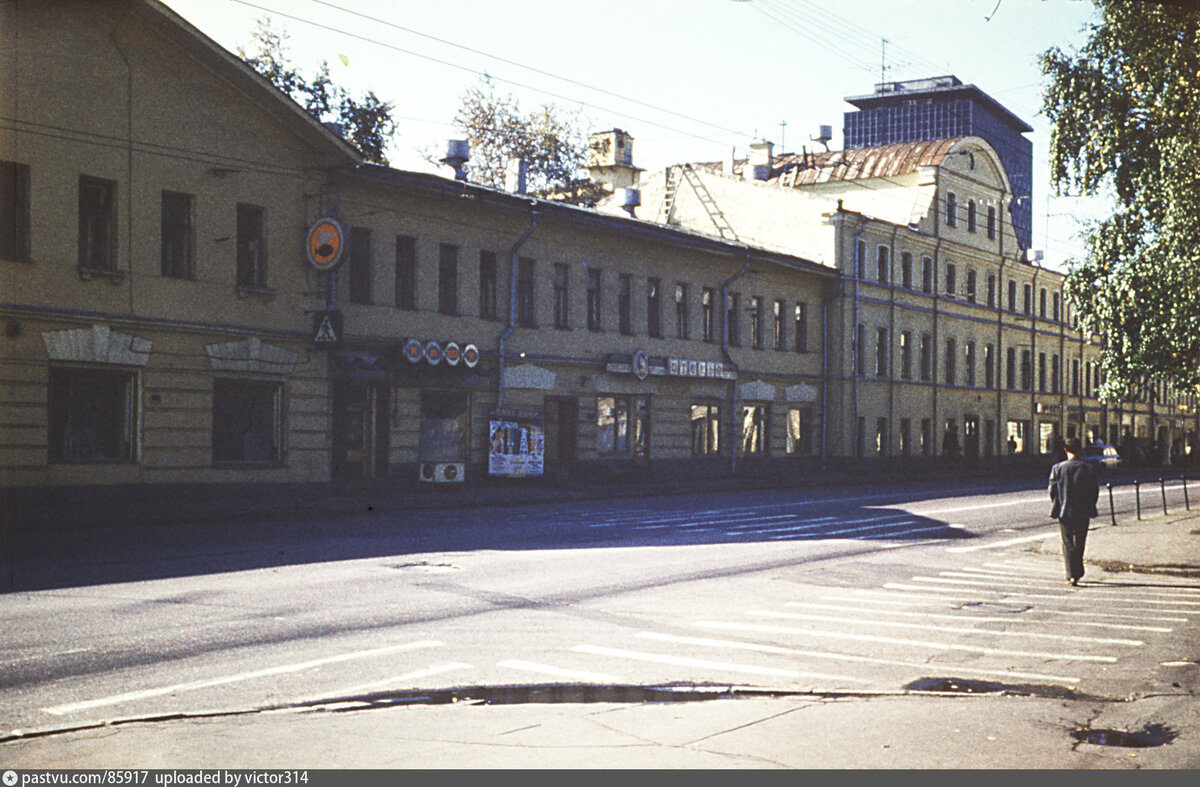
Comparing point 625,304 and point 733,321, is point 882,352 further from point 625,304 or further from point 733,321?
point 625,304

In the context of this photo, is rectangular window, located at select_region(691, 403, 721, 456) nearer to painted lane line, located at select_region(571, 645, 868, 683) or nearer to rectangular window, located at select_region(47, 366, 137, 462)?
rectangular window, located at select_region(47, 366, 137, 462)

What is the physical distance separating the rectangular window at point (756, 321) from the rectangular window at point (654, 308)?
18.5 feet

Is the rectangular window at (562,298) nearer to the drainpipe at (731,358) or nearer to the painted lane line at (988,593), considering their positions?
the drainpipe at (731,358)

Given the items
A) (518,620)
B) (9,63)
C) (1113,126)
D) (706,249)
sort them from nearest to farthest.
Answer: (518,620) → (9,63) → (1113,126) → (706,249)

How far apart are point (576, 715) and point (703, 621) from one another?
13.8 feet

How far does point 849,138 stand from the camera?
161000 mm

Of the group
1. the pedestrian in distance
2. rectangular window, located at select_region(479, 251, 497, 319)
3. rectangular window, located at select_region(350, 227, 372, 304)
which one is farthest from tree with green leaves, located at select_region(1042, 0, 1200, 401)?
rectangular window, located at select_region(350, 227, 372, 304)

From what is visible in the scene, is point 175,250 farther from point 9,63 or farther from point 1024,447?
point 1024,447

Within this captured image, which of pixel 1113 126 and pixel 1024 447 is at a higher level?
pixel 1113 126

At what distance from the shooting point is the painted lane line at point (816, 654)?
8.90 meters

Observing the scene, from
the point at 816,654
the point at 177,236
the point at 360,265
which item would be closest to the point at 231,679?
the point at 816,654

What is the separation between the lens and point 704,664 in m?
8.96

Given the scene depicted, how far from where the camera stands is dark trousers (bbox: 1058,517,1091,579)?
14.7 metres
